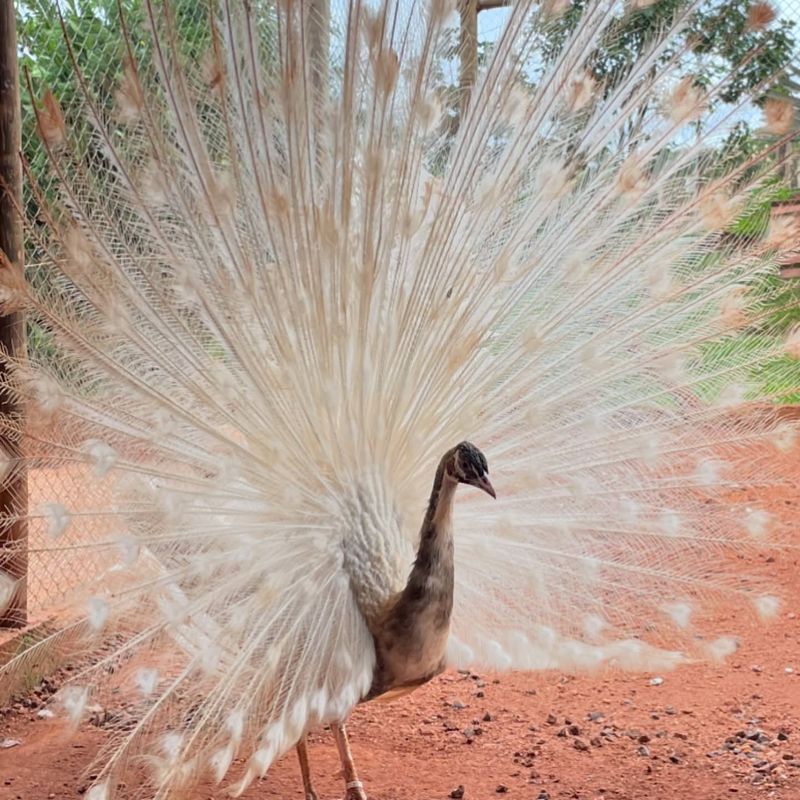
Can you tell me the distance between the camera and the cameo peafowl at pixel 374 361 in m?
2.38

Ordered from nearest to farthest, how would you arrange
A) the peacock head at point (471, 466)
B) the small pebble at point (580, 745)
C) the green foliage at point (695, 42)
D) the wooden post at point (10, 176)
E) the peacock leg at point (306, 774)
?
the peacock head at point (471, 466) → the green foliage at point (695, 42) → the peacock leg at point (306, 774) → the small pebble at point (580, 745) → the wooden post at point (10, 176)

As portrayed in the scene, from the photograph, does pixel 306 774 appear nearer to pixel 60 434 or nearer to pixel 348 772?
pixel 348 772

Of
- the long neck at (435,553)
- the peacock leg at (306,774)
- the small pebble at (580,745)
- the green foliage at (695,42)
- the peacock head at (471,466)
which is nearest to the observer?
the peacock head at (471,466)

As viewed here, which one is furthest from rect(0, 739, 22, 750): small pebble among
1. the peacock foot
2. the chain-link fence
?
the peacock foot

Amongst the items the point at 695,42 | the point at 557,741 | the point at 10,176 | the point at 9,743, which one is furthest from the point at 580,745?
the point at 10,176

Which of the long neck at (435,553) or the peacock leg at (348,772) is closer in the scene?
the long neck at (435,553)

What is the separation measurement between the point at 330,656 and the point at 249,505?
0.45 meters

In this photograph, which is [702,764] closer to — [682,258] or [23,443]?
[682,258]

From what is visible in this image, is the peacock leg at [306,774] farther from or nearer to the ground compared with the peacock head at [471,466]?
nearer to the ground

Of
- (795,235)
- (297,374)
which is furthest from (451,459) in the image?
(795,235)

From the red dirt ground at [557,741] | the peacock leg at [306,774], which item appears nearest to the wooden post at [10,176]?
the red dirt ground at [557,741]

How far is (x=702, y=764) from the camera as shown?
9.93 feet

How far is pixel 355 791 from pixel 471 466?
49.9 inches

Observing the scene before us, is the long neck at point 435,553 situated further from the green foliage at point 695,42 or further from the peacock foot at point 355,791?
the green foliage at point 695,42
